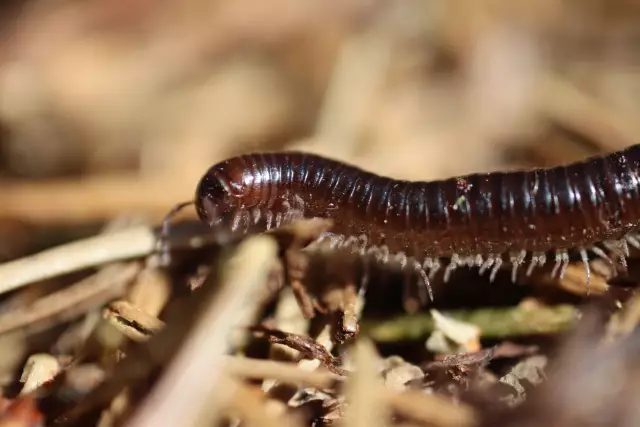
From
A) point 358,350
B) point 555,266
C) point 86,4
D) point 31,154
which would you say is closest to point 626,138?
point 555,266

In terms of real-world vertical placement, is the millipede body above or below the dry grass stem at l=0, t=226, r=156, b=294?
above

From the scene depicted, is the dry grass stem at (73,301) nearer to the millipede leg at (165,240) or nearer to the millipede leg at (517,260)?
the millipede leg at (165,240)

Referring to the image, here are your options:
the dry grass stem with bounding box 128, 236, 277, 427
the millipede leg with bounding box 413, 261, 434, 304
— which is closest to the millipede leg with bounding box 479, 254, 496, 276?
the millipede leg with bounding box 413, 261, 434, 304

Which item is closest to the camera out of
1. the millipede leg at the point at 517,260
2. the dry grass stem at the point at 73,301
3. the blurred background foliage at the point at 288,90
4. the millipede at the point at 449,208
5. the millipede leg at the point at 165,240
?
the millipede at the point at 449,208

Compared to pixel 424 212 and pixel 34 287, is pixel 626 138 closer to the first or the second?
pixel 424 212

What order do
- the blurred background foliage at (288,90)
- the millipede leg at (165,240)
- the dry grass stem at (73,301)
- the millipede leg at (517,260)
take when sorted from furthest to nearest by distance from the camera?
the blurred background foliage at (288,90) < the millipede leg at (165,240) < the dry grass stem at (73,301) < the millipede leg at (517,260)

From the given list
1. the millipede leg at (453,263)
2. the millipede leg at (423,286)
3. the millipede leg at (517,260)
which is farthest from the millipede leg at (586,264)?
the millipede leg at (423,286)

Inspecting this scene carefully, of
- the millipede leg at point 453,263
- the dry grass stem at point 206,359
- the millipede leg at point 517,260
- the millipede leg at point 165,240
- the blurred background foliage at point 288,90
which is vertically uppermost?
the blurred background foliage at point 288,90

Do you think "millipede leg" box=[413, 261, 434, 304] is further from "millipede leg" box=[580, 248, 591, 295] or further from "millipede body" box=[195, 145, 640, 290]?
"millipede leg" box=[580, 248, 591, 295]
